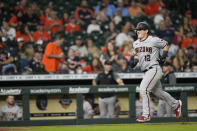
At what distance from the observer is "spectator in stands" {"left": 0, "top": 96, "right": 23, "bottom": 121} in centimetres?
884

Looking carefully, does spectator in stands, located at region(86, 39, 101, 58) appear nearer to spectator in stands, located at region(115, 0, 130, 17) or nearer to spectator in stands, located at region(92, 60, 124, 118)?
spectator in stands, located at region(92, 60, 124, 118)

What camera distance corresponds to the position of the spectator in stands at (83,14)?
12.5 m

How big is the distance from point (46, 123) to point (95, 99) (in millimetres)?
1295

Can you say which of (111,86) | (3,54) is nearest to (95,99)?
(111,86)

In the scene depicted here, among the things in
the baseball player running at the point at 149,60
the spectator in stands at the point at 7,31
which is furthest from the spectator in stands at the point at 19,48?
the baseball player running at the point at 149,60

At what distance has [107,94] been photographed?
29.8 ft

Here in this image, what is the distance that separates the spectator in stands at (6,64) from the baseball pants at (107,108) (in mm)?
2316

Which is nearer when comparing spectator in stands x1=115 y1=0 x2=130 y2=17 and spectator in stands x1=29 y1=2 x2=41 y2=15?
spectator in stands x1=29 y1=2 x2=41 y2=15

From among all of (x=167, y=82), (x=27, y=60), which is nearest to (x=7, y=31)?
(x=27, y=60)

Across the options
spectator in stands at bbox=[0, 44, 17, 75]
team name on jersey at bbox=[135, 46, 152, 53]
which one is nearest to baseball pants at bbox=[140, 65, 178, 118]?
team name on jersey at bbox=[135, 46, 152, 53]

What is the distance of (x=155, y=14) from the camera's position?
1315 centimetres

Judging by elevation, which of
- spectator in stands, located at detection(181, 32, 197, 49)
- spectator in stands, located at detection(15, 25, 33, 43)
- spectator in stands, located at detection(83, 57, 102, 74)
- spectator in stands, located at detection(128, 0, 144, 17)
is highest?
spectator in stands, located at detection(128, 0, 144, 17)

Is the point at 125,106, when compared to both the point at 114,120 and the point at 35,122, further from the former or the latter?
the point at 35,122

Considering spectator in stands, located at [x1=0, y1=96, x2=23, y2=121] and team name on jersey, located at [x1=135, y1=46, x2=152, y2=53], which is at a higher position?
team name on jersey, located at [x1=135, y1=46, x2=152, y2=53]
